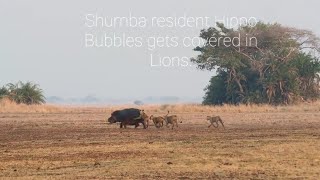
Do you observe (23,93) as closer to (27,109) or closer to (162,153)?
(27,109)

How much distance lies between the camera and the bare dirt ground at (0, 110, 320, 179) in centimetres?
1502

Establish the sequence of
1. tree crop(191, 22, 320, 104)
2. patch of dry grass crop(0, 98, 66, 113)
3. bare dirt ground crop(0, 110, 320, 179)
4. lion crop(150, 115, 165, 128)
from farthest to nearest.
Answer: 1. tree crop(191, 22, 320, 104)
2. patch of dry grass crop(0, 98, 66, 113)
3. lion crop(150, 115, 165, 128)
4. bare dirt ground crop(0, 110, 320, 179)

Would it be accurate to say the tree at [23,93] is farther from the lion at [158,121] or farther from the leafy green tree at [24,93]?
the lion at [158,121]

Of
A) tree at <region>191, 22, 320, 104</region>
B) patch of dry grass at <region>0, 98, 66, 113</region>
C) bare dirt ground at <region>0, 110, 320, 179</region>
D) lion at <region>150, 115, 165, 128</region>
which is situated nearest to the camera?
bare dirt ground at <region>0, 110, 320, 179</region>

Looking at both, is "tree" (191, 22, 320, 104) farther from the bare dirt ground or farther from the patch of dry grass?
the bare dirt ground

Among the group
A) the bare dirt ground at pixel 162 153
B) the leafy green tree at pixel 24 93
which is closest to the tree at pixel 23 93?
the leafy green tree at pixel 24 93

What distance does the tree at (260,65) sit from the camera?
201 feet

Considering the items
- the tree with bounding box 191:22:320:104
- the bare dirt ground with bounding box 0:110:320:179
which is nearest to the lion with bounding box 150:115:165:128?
the bare dirt ground with bounding box 0:110:320:179

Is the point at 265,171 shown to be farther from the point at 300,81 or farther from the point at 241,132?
the point at 300,81

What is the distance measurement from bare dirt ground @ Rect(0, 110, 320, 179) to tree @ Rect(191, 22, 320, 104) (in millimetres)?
31650

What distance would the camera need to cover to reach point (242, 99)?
61.4m

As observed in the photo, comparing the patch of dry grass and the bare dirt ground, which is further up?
the patch of dry grass

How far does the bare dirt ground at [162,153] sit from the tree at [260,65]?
31.7 m

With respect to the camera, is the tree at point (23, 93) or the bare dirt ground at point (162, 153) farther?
the tree at point (23, 93)
